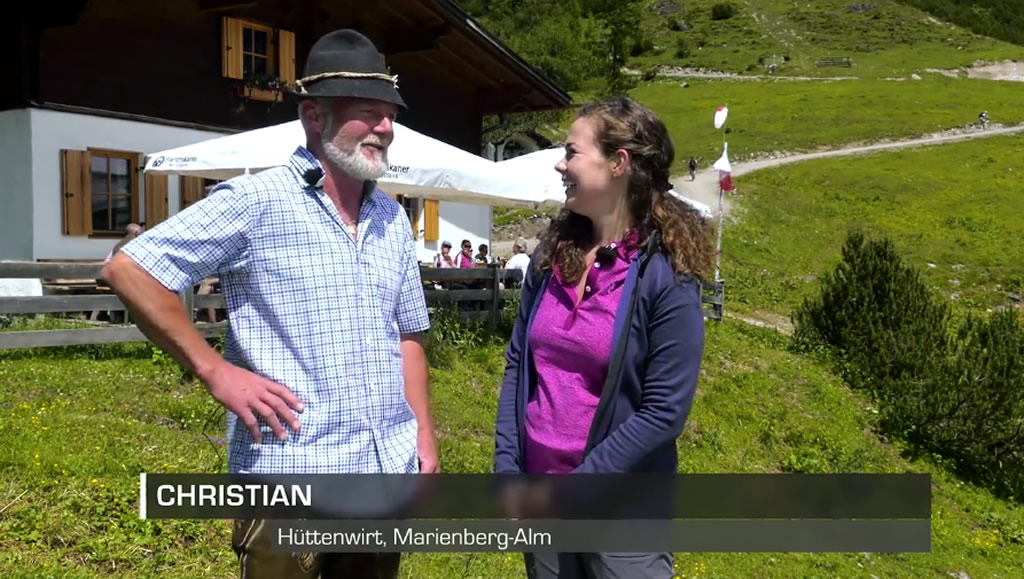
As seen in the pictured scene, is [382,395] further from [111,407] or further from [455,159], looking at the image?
[455,159]

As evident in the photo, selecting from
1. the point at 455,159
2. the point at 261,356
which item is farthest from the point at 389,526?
the point at 455,159

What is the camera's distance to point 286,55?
603 inches

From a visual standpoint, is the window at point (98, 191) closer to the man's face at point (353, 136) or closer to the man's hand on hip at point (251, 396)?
the man's face at point (353, 136)

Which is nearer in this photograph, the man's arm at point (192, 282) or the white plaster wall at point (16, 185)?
the man's arm at point (192, 282)

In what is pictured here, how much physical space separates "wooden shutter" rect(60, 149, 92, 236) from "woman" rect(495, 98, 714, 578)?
37.5ft

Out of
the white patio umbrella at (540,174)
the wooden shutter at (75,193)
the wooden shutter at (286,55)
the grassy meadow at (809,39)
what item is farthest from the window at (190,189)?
the grassy meadow at (809,39)

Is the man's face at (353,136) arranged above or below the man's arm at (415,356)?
above

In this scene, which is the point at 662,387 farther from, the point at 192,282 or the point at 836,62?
the point at 836,62

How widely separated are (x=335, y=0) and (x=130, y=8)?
3.90 meters

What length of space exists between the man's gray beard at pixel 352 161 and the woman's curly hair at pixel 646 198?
2.13ft

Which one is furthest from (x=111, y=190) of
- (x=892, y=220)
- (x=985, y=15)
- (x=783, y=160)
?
(x=985, y=15)

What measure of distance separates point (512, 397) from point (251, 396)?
2.85ft

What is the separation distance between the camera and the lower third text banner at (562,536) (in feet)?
8.09

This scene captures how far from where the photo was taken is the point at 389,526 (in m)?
2.56
